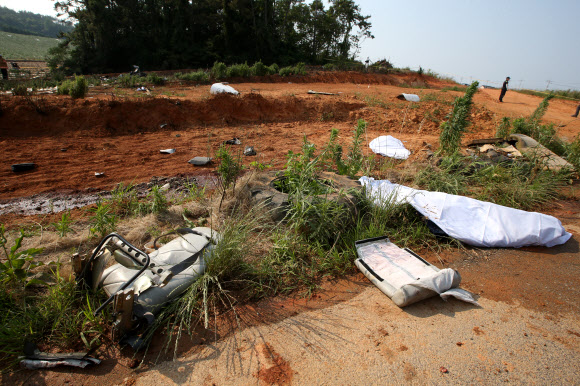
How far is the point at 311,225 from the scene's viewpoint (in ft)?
10.2

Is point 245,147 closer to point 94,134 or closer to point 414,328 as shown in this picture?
point 94,134

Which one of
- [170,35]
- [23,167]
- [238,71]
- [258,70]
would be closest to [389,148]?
[23,167]

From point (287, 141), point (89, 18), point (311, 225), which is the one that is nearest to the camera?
point (311, 225)

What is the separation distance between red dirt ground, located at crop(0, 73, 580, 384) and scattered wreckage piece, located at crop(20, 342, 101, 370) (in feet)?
0.19

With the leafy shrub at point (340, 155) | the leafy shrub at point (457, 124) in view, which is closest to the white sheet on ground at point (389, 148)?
the leafy shrub at point (457, 124)

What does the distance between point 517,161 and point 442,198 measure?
8.78 ft

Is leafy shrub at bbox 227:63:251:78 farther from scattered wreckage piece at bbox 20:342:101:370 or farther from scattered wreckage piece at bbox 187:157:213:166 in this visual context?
scattered wreckage piece at bbox 20:342:101:370

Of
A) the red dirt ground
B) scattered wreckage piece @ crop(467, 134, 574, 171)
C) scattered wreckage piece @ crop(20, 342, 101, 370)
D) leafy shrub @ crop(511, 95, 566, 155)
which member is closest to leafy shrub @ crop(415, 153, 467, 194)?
scattered wreckage piece @ crop(467, 134, 574, 171)

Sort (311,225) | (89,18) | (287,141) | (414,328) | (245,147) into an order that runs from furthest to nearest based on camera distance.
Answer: (89,18), (287,141), (245,147), (311,225), (414,328)

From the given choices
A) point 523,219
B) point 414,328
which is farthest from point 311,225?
point 523,219

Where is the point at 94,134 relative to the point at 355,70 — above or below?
below

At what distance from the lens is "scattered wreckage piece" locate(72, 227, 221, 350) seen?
1.97 meters

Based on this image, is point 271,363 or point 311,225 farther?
point 311,225

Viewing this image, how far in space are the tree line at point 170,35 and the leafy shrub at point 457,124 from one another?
1947 centimetres
